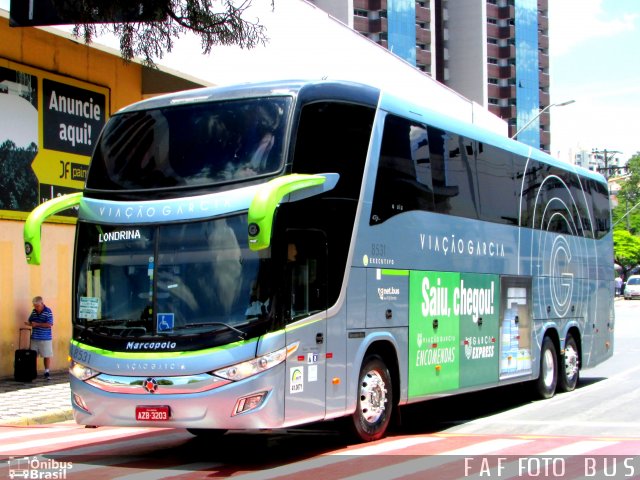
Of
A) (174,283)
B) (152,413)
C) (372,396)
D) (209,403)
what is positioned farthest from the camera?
(372,396)

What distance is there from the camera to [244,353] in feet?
30.6

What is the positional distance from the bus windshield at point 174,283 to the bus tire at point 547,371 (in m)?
8.63

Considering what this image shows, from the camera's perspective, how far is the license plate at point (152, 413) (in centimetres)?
945

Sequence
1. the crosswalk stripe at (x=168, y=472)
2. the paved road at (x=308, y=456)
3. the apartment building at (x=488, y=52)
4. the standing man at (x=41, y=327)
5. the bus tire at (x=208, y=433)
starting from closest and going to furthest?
the crosswalk stripe at (x=168, y=472) → the paved road at (x=308, y=456) → the bus tire at (x=208, y=433) → the standing man at (x=41, y=327) → the apartment building at (x=488, y=52)

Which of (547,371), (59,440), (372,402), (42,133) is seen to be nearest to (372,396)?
(372,402)

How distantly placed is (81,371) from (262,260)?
237cm

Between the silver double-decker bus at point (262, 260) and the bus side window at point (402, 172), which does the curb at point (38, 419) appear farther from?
the bus side window at point (402, 172)

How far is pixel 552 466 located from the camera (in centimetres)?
936

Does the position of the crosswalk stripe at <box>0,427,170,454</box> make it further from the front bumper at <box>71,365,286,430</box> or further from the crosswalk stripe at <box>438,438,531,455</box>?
the crosswalk stripe at <box>438,438,531,455</box>

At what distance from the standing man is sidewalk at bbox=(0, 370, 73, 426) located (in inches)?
26.6

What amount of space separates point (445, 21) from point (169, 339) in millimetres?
90655

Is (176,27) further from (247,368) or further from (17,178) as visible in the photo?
(17,178)

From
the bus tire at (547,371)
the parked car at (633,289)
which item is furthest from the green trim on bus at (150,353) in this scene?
the parked car at (633,289)

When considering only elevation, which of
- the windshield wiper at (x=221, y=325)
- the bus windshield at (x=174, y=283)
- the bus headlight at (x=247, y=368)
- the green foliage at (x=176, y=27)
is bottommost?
the bus headlight at (x=247, y=368)
